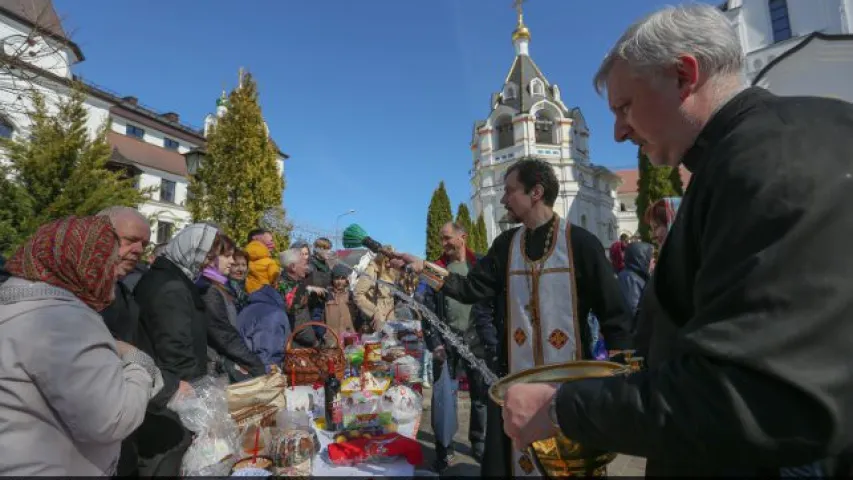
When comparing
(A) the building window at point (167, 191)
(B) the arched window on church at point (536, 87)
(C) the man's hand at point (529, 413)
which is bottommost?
(C) the man's hand at point (529, 413)

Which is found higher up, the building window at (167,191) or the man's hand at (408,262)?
the building window at (167,191)

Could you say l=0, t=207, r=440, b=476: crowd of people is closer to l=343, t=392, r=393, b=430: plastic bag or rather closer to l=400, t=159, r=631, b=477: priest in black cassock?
l=343, t=392, r=393, b=430: plastic bag

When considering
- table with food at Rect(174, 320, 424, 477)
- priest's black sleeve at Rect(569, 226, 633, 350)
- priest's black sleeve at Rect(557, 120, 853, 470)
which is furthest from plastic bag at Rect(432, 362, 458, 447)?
priest's black sleeve at Rect(557, 120, 853, 470)

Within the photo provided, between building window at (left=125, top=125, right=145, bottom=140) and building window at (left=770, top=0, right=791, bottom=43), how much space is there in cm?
4366

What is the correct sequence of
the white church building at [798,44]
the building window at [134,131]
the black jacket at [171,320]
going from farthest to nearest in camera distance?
the building window at [134,131]
the white church building at [798,44]
the black jacket at [171,320]

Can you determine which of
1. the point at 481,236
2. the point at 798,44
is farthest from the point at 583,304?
the point at 481,236

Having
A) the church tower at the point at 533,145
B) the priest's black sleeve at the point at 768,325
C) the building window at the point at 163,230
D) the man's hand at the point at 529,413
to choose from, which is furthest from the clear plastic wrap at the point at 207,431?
the church tower at the point at 533,145

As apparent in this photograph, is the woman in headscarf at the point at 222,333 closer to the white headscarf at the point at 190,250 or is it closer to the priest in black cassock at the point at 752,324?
the white headscarf at the point at 190,250

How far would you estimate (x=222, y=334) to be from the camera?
361cm

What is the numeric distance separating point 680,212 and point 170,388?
2.69m

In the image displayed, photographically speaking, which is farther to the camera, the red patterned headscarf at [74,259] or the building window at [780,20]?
the building window at [780,20]

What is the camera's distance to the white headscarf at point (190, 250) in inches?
134

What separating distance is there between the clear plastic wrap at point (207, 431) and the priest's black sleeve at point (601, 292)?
2.33m

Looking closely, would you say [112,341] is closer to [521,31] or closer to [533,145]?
[533,145]
